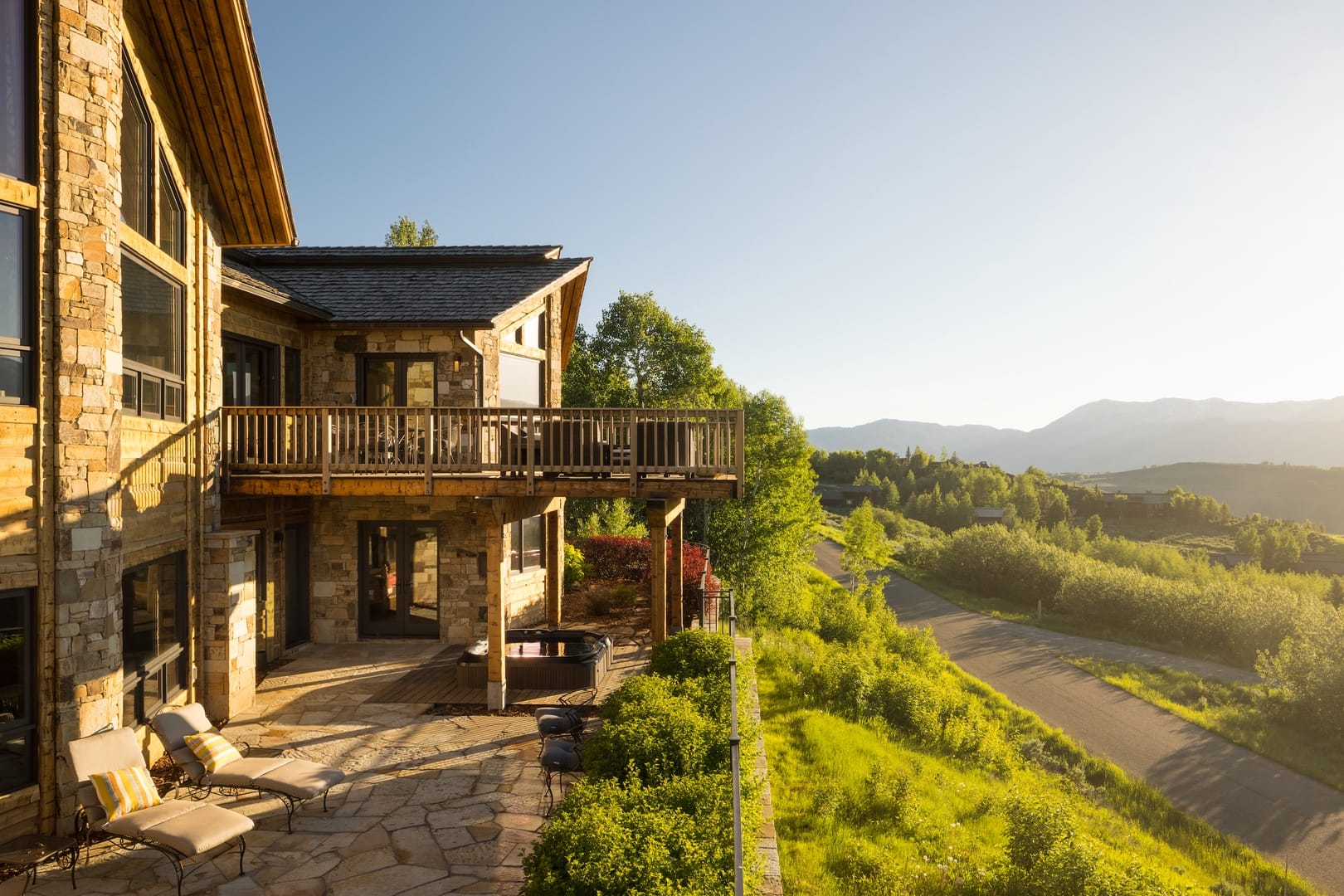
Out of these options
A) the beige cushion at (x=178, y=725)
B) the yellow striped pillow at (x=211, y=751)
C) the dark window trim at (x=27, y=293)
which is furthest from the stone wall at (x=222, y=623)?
the dark window trim at (x=27, y=293)

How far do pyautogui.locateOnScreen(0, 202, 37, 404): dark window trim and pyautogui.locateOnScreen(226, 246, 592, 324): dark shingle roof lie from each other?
226 inches

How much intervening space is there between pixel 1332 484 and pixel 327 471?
156 m

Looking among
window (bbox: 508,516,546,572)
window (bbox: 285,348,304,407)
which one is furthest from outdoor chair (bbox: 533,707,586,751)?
window (bbox: 285,348,304,407)

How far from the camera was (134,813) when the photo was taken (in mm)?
6000

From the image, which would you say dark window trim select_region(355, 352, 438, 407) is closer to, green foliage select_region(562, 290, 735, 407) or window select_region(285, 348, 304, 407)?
window select_region(285, 348, 304, 407)

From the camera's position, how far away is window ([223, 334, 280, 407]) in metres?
11.5

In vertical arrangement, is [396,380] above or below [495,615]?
above

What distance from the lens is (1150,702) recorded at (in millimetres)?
26594

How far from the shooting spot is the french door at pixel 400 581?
13.4m

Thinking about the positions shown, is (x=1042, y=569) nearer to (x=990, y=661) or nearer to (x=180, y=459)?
(x=990, y=661)

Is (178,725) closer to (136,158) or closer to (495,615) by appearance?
(495,615)

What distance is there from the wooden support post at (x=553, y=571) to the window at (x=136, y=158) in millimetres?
9040

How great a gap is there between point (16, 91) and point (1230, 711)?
34.7 metres

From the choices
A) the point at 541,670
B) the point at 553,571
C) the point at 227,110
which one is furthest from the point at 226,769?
the point at 553,571
